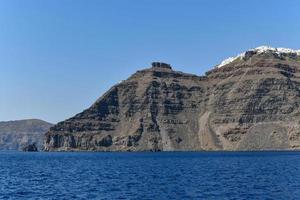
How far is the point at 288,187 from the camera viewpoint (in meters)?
85.6

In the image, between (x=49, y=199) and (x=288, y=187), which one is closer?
(x=49, y=199)

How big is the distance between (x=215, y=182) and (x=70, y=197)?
30596mm

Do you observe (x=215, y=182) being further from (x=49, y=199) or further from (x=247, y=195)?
(x=49, y=199)

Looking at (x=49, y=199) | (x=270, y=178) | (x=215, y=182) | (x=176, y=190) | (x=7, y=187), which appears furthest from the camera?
(x=270, y=178)

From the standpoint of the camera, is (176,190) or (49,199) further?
(176,190)

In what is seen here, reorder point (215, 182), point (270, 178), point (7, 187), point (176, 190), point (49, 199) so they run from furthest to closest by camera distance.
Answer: point (270, 178) → point (215, 182) → point (7, 187) → point (176, 190) → point (49, 199)

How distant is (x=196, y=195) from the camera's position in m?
75.5

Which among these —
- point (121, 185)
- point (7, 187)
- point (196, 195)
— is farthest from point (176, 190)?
point (7, 187)

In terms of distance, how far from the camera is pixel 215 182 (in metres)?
94.7

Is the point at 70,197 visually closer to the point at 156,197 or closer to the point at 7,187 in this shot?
the point at 156,197

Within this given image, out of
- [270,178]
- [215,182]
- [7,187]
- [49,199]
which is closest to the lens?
[49,199]

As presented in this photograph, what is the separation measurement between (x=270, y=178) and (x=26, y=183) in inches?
1763

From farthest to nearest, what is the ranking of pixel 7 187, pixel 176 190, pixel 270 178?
pixel 270 178, pixel 7 187, pixel 176 190

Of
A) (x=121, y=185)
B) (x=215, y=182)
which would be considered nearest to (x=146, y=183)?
(x=121, y=185)
